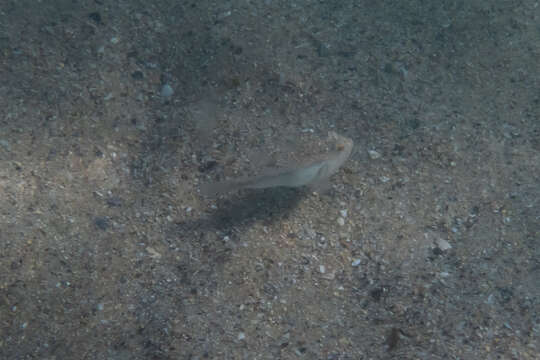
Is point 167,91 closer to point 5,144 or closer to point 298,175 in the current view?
point 5,144

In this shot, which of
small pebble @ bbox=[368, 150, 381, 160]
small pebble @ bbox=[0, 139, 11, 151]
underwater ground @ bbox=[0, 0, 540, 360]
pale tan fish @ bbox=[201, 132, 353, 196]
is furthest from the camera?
small pebble @ bbox=[368, 150, 381, 160]

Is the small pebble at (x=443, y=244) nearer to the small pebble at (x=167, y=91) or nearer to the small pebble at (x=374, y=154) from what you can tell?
the small pebble at (x=374, y=154)

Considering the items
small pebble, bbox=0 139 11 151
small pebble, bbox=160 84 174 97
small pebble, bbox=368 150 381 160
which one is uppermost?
small pebble, bbox=160 84 174 97

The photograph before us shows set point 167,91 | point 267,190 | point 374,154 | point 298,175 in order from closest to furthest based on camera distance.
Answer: point 298,175 → point 267,190 → point 374,154 → point 167,91

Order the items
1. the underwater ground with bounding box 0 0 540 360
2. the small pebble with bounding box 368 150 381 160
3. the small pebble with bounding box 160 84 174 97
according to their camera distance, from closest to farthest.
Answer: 1. the underwater ground with bounding box 0 0 540 360
2. the small pebble with bounding box 368 150 381 160
3. the small pebble with bounding box 160 84 174 97

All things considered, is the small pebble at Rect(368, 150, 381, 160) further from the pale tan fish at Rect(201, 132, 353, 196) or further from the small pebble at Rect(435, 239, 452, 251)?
the small pebble at Rect(435, 239, 452, 251)

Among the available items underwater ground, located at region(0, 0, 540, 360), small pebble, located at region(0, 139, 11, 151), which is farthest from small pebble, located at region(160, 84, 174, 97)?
small pebble, located at region(0, 139, 11, 151)

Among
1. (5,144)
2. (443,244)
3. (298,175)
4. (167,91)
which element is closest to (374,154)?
(298,175)

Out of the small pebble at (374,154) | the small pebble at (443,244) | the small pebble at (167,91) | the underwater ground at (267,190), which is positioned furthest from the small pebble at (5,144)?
the small pebble at (443,244)

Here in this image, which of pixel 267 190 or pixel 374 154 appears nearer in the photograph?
pixel 267 190

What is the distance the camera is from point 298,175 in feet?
11.4

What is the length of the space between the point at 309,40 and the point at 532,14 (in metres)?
2.74

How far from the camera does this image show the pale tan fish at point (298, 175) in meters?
3.49

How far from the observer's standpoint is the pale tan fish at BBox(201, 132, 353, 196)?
3.49 m
